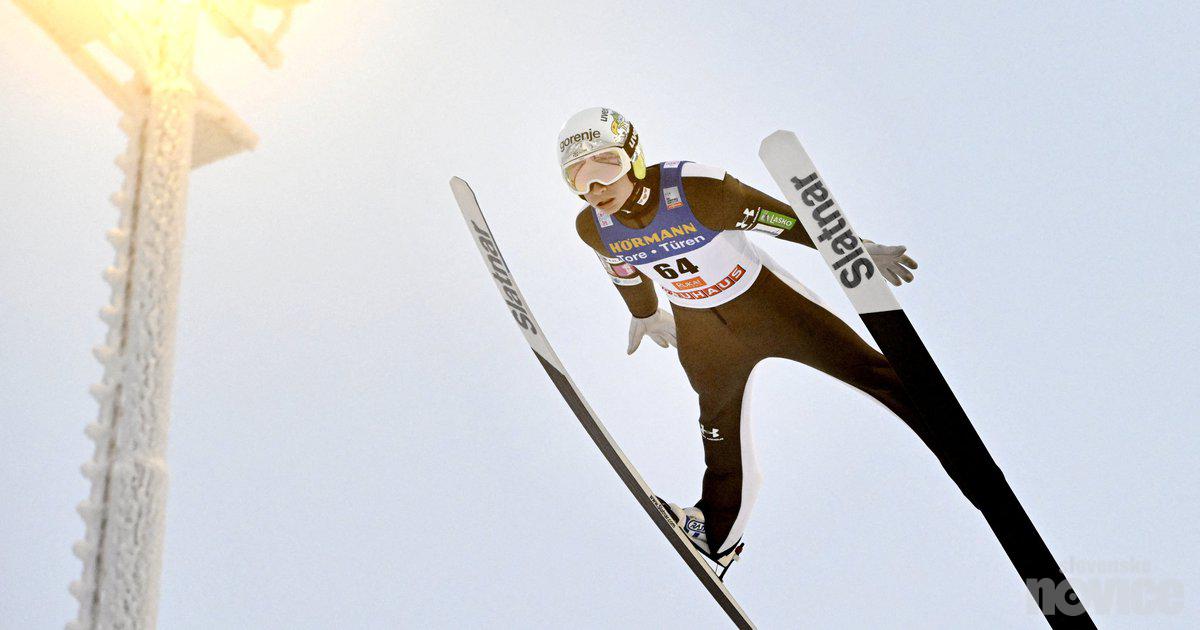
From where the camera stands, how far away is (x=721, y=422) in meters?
2.99

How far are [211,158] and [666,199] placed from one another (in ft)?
7.54

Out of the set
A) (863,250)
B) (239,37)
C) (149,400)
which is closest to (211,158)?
(239,37)

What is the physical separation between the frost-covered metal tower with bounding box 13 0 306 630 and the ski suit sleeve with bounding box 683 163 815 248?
69.8 inches

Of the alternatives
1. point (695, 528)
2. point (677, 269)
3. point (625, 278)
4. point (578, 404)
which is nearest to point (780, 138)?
point (677, 269)

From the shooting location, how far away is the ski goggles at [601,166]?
8.58 feet

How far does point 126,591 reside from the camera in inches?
108

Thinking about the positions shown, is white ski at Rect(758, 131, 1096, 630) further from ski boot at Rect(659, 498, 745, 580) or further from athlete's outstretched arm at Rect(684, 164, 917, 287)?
ski boot at Rect(659, 498, 745, 580)

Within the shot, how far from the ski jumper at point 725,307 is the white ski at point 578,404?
0.36 ft

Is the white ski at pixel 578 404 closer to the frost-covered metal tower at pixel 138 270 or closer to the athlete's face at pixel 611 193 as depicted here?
the athlete's face at pixel 611 193

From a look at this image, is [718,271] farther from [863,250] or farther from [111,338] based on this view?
[111,338]

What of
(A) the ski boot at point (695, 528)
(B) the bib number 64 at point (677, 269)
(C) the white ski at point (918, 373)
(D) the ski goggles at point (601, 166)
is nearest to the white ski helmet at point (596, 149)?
(D) the ski goggles at point (601, 166)

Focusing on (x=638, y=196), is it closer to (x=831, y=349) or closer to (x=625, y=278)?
(x=625, y=278)

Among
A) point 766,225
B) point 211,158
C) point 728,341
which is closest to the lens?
point 766,225

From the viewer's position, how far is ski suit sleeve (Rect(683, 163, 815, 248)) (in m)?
2.61
